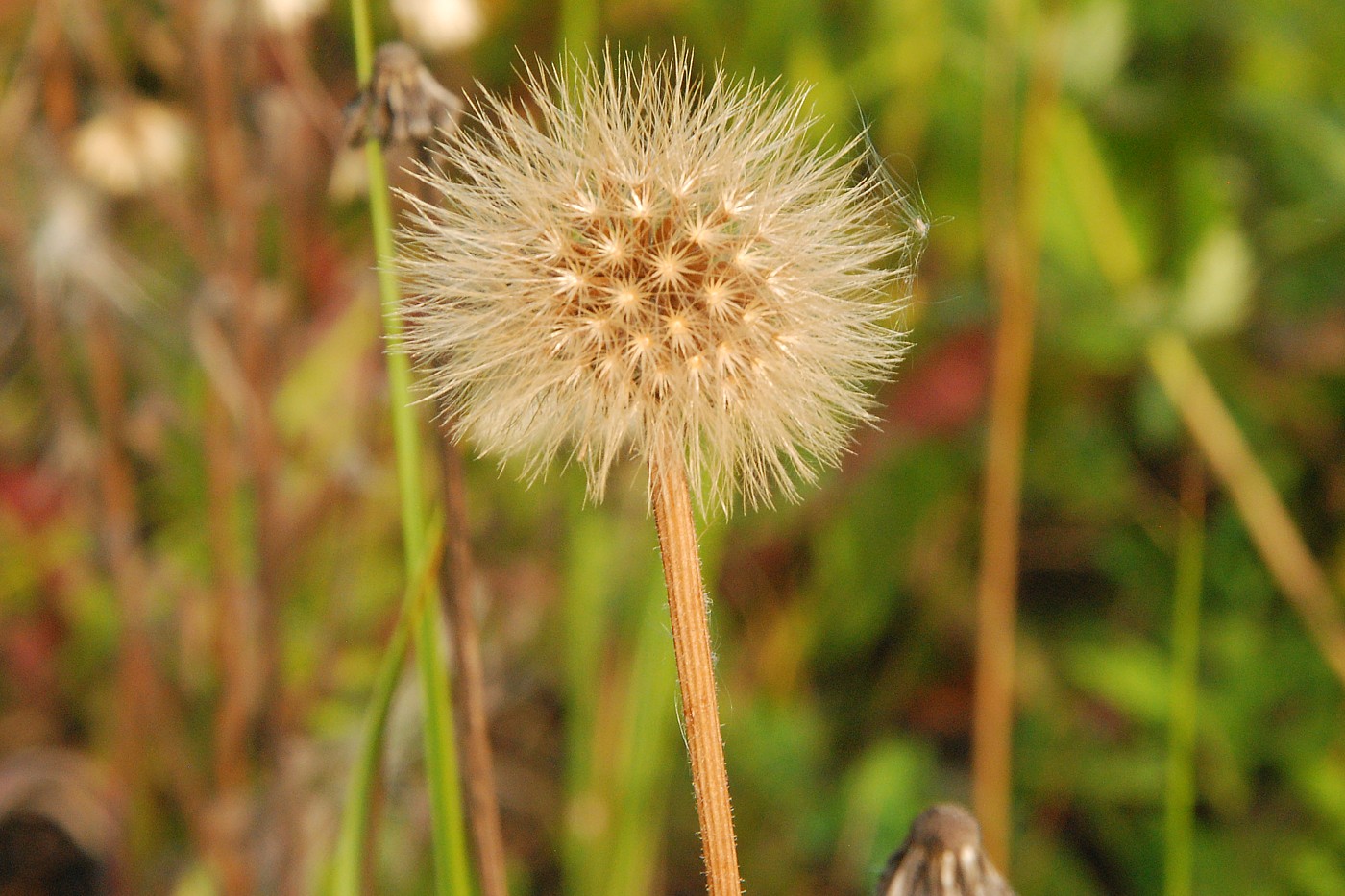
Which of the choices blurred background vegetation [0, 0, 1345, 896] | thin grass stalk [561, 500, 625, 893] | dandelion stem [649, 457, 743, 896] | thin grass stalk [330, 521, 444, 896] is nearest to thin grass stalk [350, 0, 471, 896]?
thin grass stalk [330, 521, 444, 896]

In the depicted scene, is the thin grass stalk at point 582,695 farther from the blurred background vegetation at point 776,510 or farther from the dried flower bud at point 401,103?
the dried flower bud at point 401,103

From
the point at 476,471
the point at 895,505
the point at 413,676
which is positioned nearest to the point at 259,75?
the point at 476,471

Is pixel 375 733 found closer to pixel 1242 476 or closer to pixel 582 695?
pixel 582 695

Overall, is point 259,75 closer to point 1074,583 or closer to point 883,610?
point 883,610

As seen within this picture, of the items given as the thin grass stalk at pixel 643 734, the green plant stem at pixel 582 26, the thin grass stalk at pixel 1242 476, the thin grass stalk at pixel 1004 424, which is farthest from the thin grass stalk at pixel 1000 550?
the green plant stem at pixel 582 26

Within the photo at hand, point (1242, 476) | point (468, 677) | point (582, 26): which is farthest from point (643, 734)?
point (1242, 476)

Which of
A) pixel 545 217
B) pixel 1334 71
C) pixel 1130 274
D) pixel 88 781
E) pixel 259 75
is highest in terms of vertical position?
pixel 259 75
